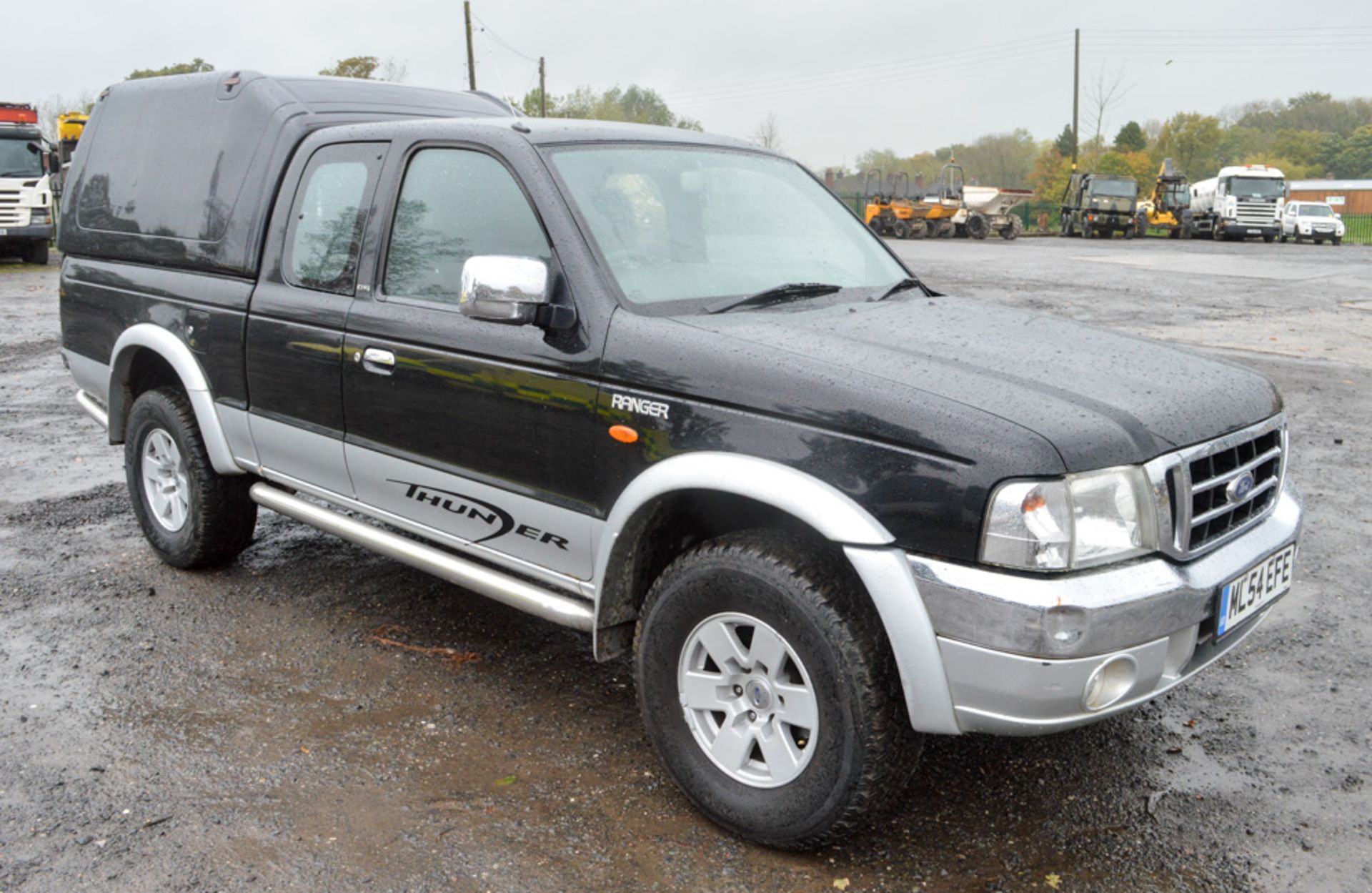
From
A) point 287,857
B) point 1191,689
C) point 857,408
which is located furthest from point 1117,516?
point 287,857

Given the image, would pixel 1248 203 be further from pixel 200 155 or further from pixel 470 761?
pixel 470 761

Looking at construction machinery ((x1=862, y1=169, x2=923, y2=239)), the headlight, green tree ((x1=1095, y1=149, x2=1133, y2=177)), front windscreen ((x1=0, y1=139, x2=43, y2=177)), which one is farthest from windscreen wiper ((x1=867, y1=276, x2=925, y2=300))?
green tree ((x1=1095, y1=149, x2=1133, y2=177))

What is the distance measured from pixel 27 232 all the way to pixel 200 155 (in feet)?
71.9

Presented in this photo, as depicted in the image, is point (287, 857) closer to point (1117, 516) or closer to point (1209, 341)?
point (1117, 516)

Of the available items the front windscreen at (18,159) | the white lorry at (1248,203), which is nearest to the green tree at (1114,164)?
the white lorry at (1248,203)

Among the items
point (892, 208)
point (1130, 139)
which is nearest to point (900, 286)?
point (892, 208)

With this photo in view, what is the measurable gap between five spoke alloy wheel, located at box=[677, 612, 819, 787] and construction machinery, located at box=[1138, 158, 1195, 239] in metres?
43.1

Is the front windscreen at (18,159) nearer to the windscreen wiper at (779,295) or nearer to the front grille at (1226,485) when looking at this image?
the windscreen wiper at (779,295)

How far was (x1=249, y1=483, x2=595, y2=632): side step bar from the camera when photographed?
11.4 feet

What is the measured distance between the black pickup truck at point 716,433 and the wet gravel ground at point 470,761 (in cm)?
36

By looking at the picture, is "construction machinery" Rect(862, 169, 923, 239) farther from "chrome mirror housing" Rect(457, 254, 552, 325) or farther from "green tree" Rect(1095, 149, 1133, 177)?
"chrome mirror housing" Rect(457, 254, 552, 325)

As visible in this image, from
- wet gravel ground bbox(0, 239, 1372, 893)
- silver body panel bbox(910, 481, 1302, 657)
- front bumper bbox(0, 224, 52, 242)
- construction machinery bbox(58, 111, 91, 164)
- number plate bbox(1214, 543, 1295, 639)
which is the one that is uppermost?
construction machinery bbox(58, 111, 91, 164)

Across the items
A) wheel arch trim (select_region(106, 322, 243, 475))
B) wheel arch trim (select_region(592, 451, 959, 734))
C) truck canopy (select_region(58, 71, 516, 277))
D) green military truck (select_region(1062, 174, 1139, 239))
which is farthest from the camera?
green military truck (select_region(1062, 174, 1139, 239))

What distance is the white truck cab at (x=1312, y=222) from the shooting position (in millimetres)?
38312
